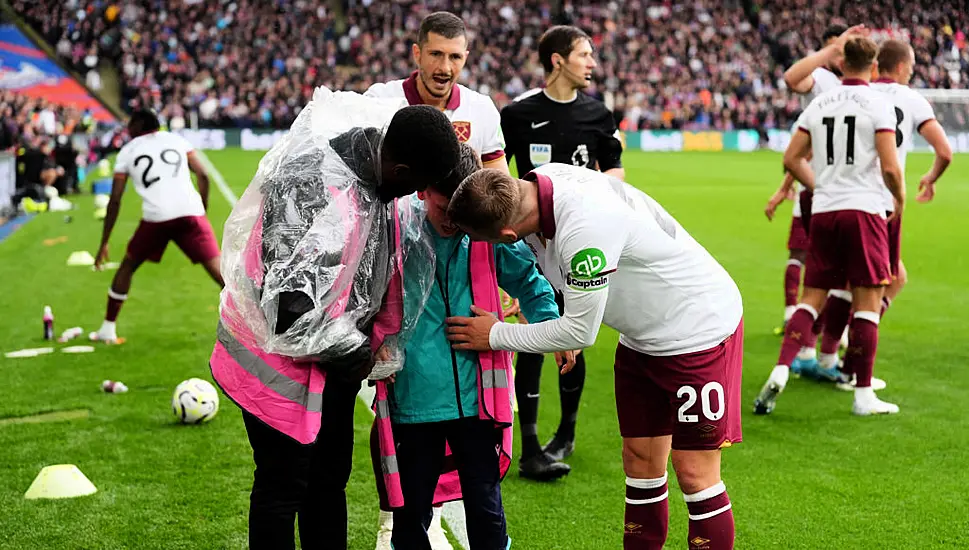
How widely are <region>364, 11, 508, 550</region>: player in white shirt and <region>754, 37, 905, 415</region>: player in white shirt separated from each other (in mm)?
2401

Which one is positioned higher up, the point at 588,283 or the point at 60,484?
the point at 588,283

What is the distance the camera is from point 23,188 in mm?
19719

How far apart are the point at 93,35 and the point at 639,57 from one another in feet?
71.9

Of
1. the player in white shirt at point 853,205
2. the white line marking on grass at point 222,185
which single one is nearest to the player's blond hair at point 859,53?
the player in white shirt at point 853,205

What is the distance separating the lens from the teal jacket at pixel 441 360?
3500 millimetres

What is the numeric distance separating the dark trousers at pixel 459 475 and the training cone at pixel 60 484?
2.27 meters

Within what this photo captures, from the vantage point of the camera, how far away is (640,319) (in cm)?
353

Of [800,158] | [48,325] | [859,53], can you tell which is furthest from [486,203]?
[48,325]

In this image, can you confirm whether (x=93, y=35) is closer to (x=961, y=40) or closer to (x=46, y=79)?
(x=46, y=79)

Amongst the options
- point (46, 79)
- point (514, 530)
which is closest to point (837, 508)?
point (514, 530)

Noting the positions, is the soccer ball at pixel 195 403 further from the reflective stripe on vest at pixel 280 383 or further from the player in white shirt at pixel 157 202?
the reflective stripe on vest at pixel 280 383

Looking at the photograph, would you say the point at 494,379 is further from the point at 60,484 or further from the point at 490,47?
the point at 490,47

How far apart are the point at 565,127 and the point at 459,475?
8.67 ft

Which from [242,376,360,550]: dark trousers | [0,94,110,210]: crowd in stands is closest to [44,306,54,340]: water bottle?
[242,376,360,550]: dark trousers
